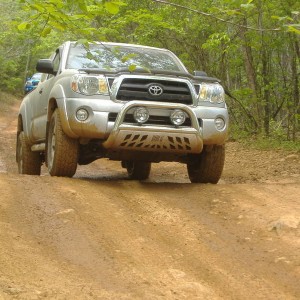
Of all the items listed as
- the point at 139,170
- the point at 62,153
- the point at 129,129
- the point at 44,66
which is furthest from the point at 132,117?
the point at 139,170

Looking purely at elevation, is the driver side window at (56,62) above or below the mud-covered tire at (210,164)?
above

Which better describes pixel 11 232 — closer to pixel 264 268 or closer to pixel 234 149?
pixel 264 268

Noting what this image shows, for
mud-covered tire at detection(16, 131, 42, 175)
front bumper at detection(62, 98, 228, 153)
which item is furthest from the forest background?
front bumper at detection(62, 98, 228, 153)

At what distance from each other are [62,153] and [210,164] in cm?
177

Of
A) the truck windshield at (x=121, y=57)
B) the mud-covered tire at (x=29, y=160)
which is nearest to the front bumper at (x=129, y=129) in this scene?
the truck windshield at (x=121, y=57)

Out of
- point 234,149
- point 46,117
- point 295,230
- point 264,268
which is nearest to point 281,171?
point 234,149

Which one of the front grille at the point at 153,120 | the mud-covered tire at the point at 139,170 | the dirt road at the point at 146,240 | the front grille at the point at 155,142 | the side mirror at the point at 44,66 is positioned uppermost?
the side mirror at the point at 44,66

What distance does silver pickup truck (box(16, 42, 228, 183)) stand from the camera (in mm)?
6715

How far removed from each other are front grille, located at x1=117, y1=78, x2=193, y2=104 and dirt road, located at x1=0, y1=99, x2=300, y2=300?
100 cm

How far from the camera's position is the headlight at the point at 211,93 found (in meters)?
7.16

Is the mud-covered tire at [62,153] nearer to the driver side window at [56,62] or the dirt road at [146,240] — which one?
the dirt road at [146,240]

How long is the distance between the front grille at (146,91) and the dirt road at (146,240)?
3.28 ft

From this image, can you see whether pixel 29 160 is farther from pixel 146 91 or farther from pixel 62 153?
pixel 146 91

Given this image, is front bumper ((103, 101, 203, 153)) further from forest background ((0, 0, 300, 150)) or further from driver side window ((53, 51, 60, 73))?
forest background ((0, 0, 300, 150))
